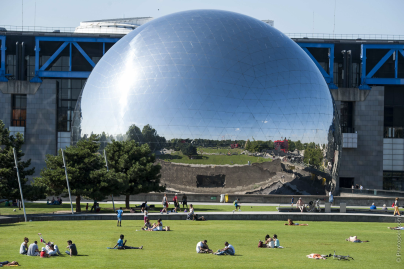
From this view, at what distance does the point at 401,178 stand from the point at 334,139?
1085 inches

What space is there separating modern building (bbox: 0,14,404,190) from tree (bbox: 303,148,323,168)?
22833mm

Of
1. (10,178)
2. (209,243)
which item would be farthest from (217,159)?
(209,243)

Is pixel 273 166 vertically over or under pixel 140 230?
over

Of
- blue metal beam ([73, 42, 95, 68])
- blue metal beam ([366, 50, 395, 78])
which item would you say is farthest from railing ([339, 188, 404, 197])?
blue metal beam ([73, 42, 95, 68])

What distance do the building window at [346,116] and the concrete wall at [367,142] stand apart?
171 cm

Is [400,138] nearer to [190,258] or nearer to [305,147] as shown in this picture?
[305,147]

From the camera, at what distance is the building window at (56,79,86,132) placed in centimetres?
6669

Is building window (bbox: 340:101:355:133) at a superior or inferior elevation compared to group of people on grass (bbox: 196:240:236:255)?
superior

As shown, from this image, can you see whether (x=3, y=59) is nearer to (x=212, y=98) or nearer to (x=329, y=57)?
(x=212, y=98)

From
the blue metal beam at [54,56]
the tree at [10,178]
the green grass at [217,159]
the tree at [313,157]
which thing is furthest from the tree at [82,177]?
the blue metal beam at [54,56]

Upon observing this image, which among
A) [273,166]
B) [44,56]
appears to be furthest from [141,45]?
[44,56]

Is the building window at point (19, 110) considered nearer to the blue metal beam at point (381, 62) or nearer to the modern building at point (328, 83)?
the modern building at point (328, 83)

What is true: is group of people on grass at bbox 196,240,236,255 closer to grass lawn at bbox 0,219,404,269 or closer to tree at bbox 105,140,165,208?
grass lawn at bbox 0,219,404,269

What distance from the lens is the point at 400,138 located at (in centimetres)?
6862
